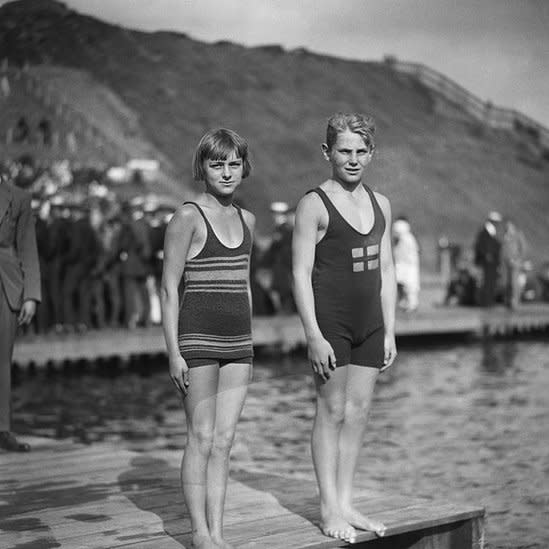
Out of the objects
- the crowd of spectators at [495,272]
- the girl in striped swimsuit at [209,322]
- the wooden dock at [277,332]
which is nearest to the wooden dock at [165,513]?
the girl in striped swimsuit at [209,322]

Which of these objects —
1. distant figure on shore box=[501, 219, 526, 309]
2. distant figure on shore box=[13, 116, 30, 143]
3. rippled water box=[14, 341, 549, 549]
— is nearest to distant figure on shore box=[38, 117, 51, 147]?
distant figure on shore box=[13, 116, 30, 143]

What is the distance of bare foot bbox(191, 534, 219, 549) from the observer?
5.05 m

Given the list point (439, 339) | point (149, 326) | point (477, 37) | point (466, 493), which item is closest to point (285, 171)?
point (477, 37)

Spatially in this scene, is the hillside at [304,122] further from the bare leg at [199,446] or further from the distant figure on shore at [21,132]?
the bare leg at [199,446]

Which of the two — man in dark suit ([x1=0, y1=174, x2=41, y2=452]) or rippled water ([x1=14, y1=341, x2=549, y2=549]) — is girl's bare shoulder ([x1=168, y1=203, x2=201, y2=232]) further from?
rippled water ([x1=14, y1=341, x2=549, y2=549])

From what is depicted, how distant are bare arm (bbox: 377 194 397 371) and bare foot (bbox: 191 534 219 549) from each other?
94cm

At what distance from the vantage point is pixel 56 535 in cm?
551

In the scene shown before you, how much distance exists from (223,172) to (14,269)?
8.62 ft

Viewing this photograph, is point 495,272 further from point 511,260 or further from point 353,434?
point 353,434

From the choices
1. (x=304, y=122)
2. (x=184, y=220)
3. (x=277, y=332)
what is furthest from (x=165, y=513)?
(x=304, y=122)

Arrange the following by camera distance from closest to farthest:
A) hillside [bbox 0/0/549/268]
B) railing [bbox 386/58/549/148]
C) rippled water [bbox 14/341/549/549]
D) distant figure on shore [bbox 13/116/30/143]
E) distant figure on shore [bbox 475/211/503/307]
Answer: rippled water [bbox 14/341/549/549]
distant figure on shore [bbox 475/211/503/307]
distant figure on shore [bbox 13/116/30/143]
hillside [bbox 0/0/549/268]
railing [bbox 386/58/549/148]

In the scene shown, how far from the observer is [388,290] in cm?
550

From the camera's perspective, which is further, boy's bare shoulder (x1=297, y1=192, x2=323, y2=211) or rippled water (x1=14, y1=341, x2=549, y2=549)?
rippled water (x1=14, y1=341, x2=549, y2=549)

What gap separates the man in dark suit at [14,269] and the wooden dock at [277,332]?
8.21m
